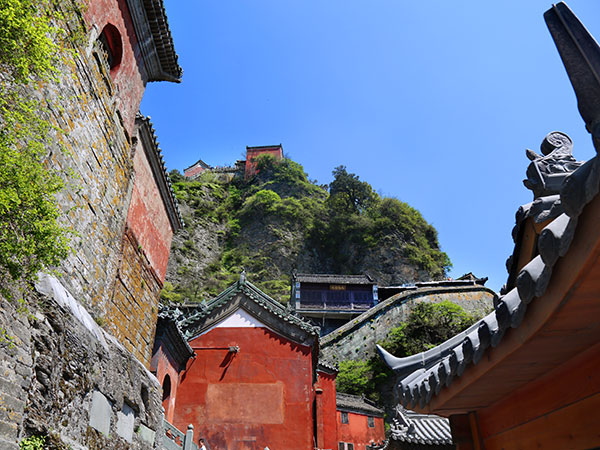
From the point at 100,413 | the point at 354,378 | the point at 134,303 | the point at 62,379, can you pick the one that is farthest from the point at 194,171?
the point at 62,379

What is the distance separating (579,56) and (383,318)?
32.6 meters

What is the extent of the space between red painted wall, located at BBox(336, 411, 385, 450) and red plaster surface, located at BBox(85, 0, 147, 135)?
1990cm

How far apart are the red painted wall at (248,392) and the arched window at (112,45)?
963 cm

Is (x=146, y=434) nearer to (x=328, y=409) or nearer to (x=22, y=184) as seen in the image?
(x=22, y=184)

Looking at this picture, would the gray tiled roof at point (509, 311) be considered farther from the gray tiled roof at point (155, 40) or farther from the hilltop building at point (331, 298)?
the hilltop building at point (331, 298)

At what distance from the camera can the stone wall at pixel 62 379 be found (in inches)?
145

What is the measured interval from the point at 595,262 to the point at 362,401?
85.6ft

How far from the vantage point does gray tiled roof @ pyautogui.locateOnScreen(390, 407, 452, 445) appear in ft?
32.6

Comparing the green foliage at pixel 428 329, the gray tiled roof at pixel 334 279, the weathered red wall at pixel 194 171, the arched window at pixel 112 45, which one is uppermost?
the weathered red wall at pixel 194 171

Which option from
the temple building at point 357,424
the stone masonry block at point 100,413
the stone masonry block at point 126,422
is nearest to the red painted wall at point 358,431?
the temple building at point 357,424

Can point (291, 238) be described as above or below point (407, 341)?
above

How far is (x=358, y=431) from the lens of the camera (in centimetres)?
2395

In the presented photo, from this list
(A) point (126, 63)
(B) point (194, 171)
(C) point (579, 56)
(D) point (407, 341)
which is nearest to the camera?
(C) point (579, 56)

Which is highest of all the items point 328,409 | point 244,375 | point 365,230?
point 365,230
